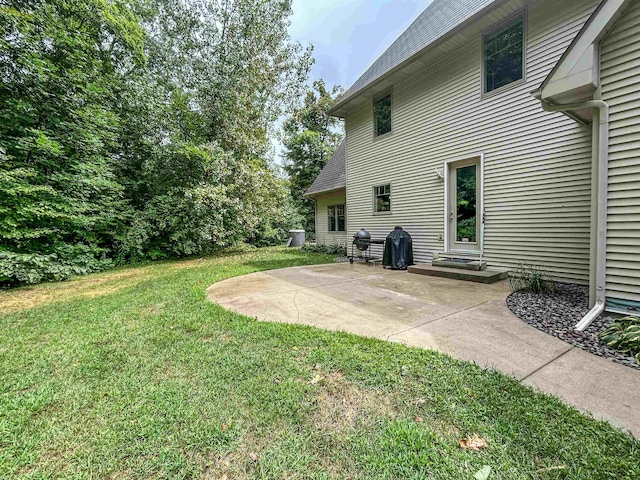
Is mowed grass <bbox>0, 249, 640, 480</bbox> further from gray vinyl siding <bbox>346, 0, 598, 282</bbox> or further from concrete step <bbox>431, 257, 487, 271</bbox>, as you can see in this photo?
gray vinyl siding <bbox>346, 0, 598, 282</bbox>

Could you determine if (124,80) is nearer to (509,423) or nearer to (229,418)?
(229,418)

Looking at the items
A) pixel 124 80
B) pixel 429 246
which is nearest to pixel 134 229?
pixel 124 80

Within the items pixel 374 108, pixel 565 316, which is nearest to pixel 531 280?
pixel 565 316

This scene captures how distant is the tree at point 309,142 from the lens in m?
18.9

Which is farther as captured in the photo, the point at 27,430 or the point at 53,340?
the point at 53,340

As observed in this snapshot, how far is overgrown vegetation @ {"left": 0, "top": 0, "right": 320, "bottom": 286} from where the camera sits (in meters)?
6.06

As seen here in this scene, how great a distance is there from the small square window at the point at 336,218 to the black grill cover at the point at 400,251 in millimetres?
4659

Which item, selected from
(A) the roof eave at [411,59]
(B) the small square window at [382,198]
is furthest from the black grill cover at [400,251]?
(A) the roof eave at [411,59]

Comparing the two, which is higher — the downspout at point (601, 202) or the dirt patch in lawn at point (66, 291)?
the downspout at point (601, 202)

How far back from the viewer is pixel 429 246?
7105 mm

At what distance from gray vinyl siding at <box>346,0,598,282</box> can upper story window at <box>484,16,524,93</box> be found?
6.3 inches

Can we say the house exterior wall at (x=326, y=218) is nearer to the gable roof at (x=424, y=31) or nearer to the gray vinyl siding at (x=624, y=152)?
the gable roof at (x=424, y=31)

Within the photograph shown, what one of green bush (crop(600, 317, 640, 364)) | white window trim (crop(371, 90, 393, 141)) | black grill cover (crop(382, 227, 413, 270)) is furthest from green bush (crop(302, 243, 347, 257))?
green bush (crop(600, 317, 640, 364))

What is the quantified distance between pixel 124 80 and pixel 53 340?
32.2 ft
